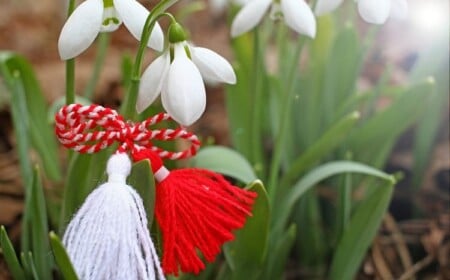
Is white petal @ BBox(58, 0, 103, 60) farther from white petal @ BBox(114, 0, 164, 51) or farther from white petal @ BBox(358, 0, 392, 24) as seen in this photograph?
white petal @ BBox(358, 0, 392, 24)

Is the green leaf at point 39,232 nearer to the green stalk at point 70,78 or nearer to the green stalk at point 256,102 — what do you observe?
the green stalk at point 70,78

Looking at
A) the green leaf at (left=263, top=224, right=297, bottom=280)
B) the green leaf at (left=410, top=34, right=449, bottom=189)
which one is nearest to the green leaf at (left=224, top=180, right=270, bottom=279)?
the green leaf at (left=263, top=224, right=297, bottom=280)

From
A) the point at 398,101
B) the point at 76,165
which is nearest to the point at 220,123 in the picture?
the point at 398,101

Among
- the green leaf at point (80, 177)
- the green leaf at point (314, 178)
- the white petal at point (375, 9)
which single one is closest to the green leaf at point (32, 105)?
the green leaf at point (80, 177)

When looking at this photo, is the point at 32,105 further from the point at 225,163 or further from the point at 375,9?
the point at 375,9

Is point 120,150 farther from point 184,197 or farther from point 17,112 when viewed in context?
point 17,112
